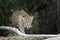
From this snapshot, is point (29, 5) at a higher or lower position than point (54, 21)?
higher

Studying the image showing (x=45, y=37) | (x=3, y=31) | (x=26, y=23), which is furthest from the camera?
(x=26, y=23)

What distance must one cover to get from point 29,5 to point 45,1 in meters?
1.59

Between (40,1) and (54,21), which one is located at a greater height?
(40,1)

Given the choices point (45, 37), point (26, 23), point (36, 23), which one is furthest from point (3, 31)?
point (36, 23)

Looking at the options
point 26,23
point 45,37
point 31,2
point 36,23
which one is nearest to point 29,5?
point 31,2

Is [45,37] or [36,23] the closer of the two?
[45,37]

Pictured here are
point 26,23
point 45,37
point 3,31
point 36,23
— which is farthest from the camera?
point 36,23

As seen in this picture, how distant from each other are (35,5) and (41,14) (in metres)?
1.03

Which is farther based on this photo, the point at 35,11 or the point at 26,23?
the point at 35,11

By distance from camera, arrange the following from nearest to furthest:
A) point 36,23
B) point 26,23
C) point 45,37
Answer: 1. point 45,37
2. point 26,23
3. point 36,23

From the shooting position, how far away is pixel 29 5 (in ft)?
69.8

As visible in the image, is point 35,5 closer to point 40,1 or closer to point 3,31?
point 40,1

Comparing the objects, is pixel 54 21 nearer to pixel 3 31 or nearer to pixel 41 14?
pixel 41 14

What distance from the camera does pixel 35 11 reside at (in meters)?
22.5
